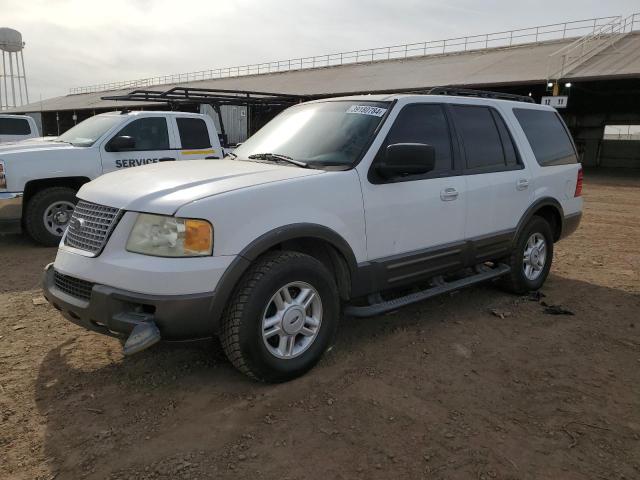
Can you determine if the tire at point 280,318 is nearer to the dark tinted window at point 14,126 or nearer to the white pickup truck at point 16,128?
the white pickup truck at point 16,128

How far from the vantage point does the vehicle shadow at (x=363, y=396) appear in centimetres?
255

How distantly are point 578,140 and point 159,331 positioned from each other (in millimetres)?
34330

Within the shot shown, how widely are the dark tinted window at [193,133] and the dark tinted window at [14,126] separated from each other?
6.74m

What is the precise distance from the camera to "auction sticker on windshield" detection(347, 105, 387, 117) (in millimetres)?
3818

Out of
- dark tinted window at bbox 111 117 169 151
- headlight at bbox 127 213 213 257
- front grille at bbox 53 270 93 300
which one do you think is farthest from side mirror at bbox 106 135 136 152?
headlight at bbox 127 213 213 257

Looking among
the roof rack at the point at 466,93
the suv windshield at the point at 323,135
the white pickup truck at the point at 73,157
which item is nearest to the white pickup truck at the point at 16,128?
the white pickup truck at the point at 73,157

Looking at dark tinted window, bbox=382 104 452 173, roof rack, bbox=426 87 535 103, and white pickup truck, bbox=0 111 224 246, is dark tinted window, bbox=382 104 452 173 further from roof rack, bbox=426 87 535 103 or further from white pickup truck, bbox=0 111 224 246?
white pickup truck, bbox=0 111 224 246

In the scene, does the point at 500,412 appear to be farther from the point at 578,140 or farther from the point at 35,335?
the point at 578,140

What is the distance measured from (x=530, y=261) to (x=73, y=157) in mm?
5990

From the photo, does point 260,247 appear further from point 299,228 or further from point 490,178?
point 490,178

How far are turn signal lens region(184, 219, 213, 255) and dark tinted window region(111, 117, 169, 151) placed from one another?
17.6 feet

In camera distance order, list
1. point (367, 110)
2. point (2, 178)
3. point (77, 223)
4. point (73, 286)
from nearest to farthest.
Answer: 1. point (73, 286)
2. point (77, 223)
3. point (367, 110)
4. point (2, 178)

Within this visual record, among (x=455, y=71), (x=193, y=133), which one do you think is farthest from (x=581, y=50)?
(x=193, y=133)

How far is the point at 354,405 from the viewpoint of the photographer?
2979mm
